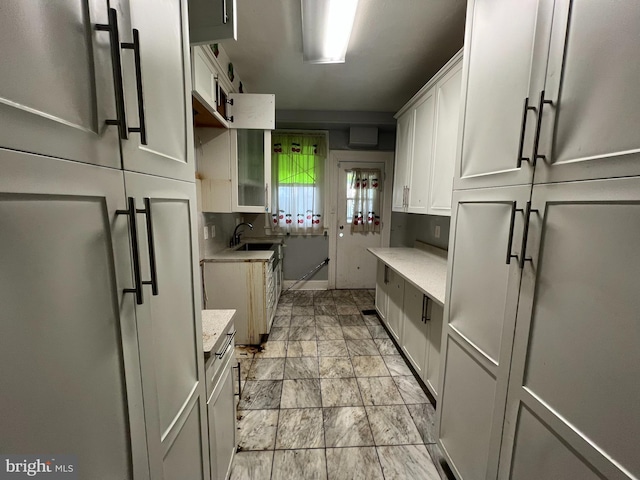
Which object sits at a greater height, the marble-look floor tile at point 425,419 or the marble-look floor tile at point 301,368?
the marble-look floor tile at point 301,368

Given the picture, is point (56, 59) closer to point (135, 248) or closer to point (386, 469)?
point (135, 248)

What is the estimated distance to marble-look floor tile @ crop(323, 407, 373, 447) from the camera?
158 centimetres

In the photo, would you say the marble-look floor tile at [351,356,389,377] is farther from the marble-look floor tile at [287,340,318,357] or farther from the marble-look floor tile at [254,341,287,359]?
the marble-look floor tile at [254,341,287,359]

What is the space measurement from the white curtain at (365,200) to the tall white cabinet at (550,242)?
9.39 ft

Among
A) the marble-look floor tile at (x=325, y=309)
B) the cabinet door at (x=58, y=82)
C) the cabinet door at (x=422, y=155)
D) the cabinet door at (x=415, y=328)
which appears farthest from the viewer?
the marble-look floor tile at (x=325, y=309)

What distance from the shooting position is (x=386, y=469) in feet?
4.68

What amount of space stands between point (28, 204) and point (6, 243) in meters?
0.06

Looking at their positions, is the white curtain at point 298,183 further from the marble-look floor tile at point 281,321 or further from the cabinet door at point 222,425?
the cabinet door at point 222,425

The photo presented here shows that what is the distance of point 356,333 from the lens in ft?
9.46

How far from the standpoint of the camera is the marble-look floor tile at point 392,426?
1597 millimetres

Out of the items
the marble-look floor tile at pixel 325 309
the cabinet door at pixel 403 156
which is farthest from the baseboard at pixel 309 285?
the cabinet door at pixel 403 156

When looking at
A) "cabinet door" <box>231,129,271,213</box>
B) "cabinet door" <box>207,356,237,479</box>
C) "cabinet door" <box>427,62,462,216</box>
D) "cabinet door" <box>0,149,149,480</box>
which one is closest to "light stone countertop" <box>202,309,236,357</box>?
"cabinet door" <box>207,356,237,479</box>

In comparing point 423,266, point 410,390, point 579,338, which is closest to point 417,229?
point 423,266

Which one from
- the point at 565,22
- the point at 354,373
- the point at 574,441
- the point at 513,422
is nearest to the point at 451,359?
the point at 513,422
